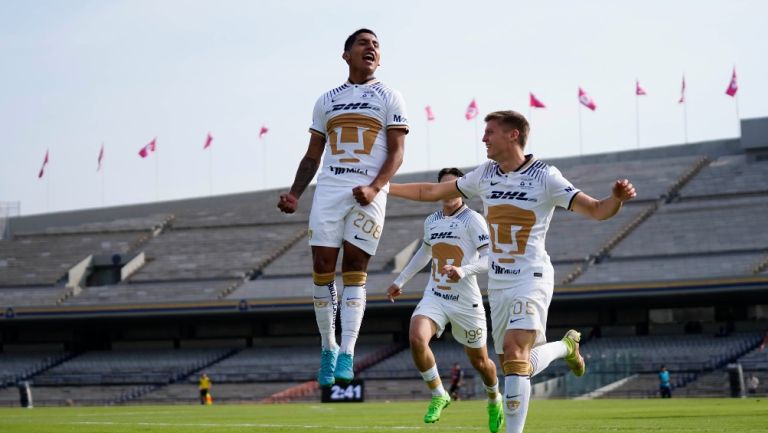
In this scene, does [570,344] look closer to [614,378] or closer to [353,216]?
[353,216]

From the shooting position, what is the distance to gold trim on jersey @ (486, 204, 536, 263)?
382 inches

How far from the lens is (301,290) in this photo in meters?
53.9

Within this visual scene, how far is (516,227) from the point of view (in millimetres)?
9719

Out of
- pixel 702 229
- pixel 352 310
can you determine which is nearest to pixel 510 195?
pixel 352 310

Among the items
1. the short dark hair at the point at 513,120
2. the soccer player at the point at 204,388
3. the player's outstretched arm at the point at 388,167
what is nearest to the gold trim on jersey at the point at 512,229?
the short dark hair at the point at 513,120

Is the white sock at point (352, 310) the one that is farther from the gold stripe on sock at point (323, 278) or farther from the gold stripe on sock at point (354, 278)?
the gold stripe on sock at point (323, 278)

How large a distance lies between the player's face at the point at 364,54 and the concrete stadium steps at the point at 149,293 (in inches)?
1811

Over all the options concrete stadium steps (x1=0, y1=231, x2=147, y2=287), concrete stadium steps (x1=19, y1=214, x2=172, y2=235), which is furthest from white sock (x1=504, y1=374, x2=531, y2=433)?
concrete stadium steps (x1=19, y1=214, x2=172, y2=235)

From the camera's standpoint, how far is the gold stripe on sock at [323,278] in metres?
9.73

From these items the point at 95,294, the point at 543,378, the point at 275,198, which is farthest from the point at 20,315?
the point at 543,378

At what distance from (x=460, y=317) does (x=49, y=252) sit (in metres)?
53.9

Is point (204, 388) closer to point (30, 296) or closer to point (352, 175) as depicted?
point (30, 296)

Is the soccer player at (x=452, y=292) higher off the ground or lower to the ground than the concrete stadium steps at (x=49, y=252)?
lower

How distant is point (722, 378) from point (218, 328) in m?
27.3
